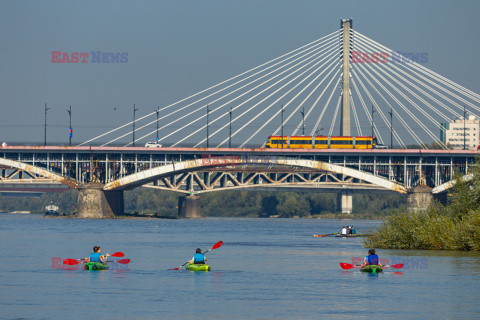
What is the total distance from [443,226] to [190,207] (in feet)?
354

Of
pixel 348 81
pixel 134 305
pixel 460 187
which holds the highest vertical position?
pixel 348 81

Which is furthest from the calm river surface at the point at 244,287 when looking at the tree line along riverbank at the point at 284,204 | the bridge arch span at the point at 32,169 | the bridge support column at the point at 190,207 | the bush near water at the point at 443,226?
the tree line along riverbank at the point at 284,204

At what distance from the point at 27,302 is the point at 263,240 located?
4897 cm

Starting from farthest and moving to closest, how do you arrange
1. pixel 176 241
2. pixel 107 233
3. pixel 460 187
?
pixel 107 233 < pixel 176 241 < pixel 460 187

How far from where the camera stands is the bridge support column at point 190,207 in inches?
6476

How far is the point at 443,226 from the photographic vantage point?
59438 millimetres

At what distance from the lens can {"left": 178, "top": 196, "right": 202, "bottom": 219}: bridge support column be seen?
164 metres

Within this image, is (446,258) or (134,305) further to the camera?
(446,258)

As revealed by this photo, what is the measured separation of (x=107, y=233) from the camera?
92688 millimetres

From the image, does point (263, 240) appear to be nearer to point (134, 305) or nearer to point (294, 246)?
point (294, 246)

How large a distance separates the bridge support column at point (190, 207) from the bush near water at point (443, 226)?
10136 centimetres

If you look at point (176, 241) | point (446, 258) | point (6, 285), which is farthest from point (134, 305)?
point (176, 241)

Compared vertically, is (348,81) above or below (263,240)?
above

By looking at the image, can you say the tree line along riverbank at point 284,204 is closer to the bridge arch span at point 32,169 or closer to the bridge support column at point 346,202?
the bridge support column at point 346,202
